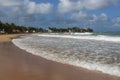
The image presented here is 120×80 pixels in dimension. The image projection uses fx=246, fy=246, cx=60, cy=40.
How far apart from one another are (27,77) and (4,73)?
3.32 ft

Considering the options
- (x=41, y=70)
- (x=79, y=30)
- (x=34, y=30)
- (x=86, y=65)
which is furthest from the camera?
(x=79, y=30)

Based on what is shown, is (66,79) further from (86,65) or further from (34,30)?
(34,30)

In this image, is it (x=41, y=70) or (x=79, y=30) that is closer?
(x=41, y=70)

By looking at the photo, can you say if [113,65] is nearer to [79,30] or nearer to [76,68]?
[76,68]

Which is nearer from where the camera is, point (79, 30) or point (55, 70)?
point (55, 70)

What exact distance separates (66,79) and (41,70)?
1728mm

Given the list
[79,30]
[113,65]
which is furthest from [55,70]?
[79,30]

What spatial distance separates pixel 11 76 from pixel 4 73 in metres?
0.56

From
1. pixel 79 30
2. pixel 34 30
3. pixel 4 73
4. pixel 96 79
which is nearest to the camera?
pixel 96 79

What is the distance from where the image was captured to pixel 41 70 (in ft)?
29.5

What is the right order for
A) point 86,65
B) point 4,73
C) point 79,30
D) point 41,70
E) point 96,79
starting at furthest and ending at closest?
→ point 79,30, point 86,65, point 41,70, point 4,73, point 96,79

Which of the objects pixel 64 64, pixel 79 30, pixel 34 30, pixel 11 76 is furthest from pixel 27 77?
pixel 79 30

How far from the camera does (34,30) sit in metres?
153

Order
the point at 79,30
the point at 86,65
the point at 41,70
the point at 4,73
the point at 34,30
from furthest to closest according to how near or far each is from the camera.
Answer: the point at 79,30 < the point at 34,30 < the point at 86,65 < the point at 41,70 < the point at 4,73
